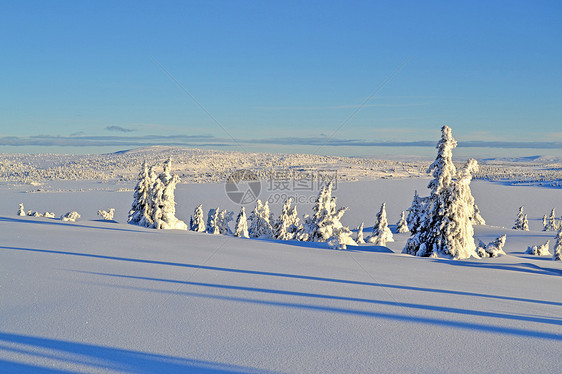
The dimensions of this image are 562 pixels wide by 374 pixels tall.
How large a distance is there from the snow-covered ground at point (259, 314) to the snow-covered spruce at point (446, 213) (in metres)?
8.87

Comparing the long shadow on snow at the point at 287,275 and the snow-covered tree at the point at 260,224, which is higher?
the long shadow on snow at the point at 287,275

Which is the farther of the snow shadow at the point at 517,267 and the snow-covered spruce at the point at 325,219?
the snow-covered spruce at the point at 325,219

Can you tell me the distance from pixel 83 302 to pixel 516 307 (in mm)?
7496

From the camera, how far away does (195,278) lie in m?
7.66

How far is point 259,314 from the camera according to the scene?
548 centimetres

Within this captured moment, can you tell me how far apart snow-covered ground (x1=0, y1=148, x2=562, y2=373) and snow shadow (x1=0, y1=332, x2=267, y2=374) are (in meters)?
0.02

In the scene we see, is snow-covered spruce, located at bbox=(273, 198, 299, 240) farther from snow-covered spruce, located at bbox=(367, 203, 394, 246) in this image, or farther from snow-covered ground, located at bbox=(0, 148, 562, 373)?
snow-covered ground, located at bbox=(0, 148, 562, 373)

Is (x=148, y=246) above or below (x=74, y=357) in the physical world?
below

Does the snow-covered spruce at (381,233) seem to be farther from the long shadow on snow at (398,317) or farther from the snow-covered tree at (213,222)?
the long shadow on snow at (398,317)

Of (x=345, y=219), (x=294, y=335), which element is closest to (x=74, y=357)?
(x=294, y=335)

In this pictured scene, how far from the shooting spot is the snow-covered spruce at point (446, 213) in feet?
65.0

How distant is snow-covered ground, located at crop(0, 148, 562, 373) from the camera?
4.05m

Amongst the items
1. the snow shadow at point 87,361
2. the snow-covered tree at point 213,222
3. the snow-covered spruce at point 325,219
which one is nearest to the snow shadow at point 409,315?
the snow shadow at point 87,361

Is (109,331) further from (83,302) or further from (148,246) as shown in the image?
(148,246)
